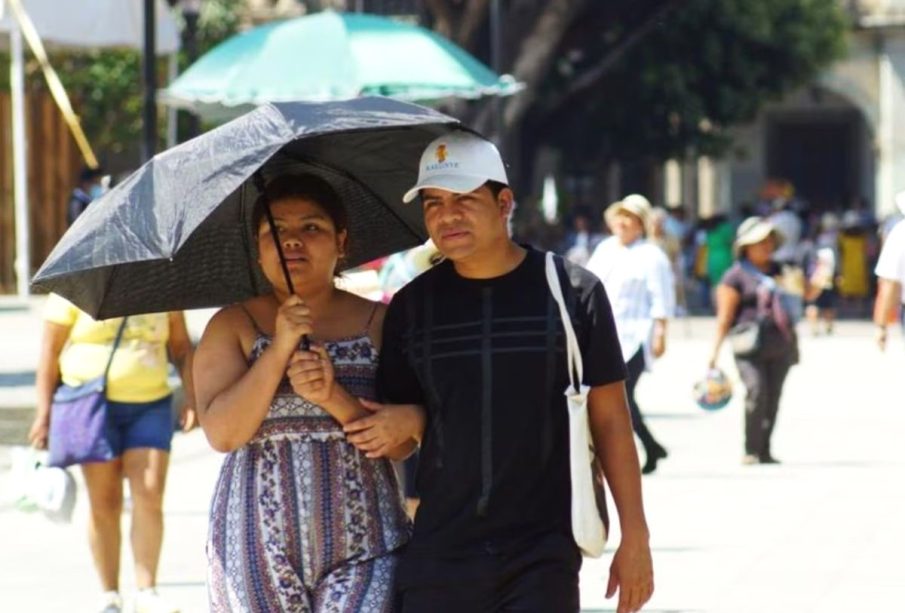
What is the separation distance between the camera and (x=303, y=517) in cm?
478

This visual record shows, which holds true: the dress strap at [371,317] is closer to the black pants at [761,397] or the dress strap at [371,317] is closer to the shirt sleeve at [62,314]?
Result: the shirt sleeve at [62,314]

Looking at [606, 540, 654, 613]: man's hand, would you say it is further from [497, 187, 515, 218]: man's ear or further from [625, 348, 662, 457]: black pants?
[625, 348, 662, 457]: black pants

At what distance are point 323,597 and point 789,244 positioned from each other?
2598 cm

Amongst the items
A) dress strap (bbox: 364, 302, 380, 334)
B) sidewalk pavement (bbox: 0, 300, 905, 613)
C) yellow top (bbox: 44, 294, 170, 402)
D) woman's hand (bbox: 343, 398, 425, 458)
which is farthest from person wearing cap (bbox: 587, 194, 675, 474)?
woman's hand (bbox: 343, 398, 425, 458)

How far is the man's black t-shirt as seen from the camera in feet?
15.4

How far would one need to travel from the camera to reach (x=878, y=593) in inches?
359

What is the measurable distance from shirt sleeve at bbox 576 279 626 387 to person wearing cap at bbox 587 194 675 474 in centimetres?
823

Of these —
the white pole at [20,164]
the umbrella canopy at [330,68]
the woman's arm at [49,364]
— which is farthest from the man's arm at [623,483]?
the white pole at [20,164]

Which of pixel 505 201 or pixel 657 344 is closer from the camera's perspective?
pixel 505 201

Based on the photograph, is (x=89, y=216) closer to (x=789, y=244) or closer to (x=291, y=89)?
(x=291, y=89)

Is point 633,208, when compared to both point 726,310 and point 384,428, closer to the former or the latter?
point 726,310

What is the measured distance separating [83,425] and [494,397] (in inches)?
155

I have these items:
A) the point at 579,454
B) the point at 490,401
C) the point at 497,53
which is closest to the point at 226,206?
the point at 490,401

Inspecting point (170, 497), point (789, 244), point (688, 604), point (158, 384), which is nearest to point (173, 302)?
point (158, 384)
